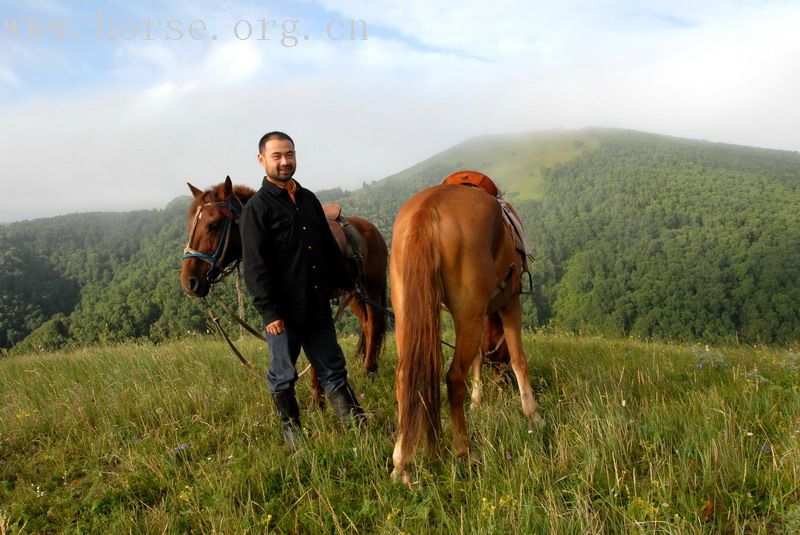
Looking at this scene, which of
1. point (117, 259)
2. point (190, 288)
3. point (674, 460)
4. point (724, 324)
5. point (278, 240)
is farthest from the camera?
point (117, 259)

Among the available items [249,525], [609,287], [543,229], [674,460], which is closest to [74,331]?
[249,525]

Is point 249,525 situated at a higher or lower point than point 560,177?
lower

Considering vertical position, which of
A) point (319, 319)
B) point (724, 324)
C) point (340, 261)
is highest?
point (340, 261)

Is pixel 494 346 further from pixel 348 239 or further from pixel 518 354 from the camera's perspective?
pixel 348 239

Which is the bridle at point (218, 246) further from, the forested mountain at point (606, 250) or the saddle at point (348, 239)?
the forested mountain at point (606, 250)

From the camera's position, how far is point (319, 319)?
334 centimetres

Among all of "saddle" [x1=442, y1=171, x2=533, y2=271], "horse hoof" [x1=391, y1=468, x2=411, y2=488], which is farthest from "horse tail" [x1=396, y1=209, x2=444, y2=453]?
"saddle" [x1=442, y1=171, x2=533, y2=271]

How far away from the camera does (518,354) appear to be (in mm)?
3770

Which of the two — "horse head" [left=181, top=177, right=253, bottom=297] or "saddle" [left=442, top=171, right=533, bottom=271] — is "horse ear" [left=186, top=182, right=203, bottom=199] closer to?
"horse head" [left=181, top=177, right=253, bottom=297]

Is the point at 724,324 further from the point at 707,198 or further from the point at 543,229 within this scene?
the point at 707,198

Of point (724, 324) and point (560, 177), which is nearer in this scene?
point (724, 324)

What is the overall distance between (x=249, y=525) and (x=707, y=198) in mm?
121572

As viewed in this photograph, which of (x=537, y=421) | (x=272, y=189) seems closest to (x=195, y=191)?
(x=272, y=189)

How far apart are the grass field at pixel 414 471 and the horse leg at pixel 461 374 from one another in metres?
0.14
